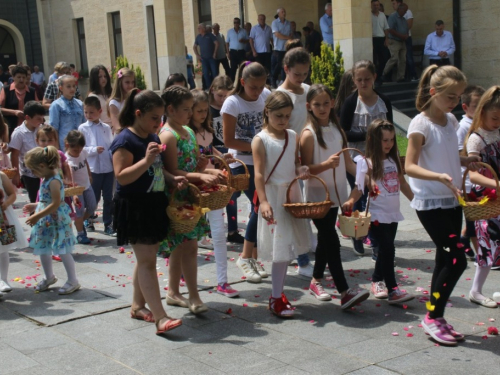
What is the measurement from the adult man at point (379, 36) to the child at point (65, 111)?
10.6m

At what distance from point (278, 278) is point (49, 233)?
2237mm

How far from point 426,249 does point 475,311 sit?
2063mm

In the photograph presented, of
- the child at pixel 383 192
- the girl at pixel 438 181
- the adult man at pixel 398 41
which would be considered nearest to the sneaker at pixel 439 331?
the girl at pixel 438 181

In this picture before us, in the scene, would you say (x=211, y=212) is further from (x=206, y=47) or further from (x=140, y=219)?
(x=206, y=47)

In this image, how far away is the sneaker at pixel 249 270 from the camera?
21.6 feet

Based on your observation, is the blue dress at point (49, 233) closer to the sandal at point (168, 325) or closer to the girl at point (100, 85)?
the sandal at point (168, 325)

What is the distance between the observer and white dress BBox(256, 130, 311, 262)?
5.57 meters

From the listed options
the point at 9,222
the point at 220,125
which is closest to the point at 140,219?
the point at 9,222

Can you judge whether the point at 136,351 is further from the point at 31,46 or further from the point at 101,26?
the point at 31,46

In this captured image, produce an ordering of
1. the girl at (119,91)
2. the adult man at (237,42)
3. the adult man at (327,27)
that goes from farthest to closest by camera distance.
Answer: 1. the adult man at (237,42)
2. the adult man at (327,27)
3. the girl at (119,91)

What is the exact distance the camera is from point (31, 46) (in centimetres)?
3547

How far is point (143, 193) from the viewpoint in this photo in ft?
17.2

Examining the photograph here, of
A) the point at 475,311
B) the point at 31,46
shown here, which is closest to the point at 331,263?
the point at 475,311

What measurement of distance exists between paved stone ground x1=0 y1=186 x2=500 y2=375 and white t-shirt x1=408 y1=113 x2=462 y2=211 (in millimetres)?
918
